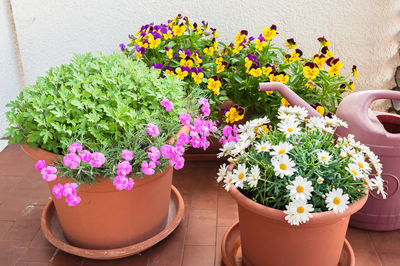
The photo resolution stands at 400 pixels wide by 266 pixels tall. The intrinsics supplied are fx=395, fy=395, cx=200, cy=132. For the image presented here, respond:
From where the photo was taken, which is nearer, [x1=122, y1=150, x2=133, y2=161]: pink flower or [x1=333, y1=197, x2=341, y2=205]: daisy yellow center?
[x1=333, y1=197, x2=341, y2=205]: daisy yellow center

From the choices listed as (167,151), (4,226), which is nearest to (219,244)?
(167,151)

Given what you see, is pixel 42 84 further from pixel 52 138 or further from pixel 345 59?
pixel 345 59

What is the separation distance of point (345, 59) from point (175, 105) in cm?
179

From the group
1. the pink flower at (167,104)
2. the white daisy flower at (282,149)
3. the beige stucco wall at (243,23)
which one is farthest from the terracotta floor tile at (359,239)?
the beige stucco wall at (243,23)

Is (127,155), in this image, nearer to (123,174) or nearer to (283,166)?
(123,174)

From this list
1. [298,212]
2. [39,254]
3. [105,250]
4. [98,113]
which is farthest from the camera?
[39,254]

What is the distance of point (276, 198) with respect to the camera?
164cm

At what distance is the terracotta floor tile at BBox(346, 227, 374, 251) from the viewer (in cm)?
214

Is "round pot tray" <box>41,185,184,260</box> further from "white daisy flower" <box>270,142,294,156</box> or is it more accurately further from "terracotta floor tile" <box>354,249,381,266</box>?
"terracotta floor tile" <box>354,249,381,266</box>

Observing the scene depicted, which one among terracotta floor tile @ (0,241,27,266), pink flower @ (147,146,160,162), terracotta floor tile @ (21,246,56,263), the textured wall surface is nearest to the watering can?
pink flower @ (147,146,160,162)

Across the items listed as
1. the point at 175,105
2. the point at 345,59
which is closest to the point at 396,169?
the point at 175,105

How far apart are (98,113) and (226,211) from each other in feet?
3.40

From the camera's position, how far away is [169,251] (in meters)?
2.11

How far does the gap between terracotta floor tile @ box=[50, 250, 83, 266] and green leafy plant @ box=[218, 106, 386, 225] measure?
92 centimetres
